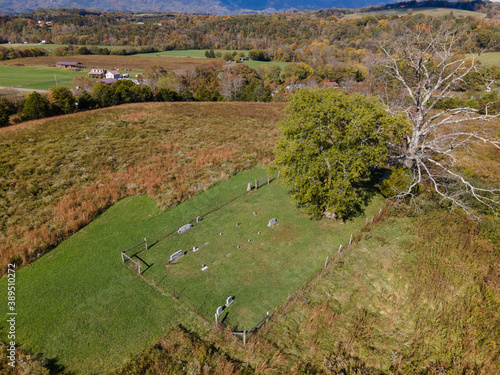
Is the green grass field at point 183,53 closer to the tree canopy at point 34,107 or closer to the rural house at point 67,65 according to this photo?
the rural house at point 67,65

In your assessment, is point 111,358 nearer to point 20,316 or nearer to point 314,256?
point 20,316

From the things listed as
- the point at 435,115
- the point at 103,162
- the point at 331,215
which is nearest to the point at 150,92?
the point at 103,162

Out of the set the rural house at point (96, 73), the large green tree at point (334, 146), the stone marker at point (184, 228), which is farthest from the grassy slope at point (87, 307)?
the rural house at point (96, 73)

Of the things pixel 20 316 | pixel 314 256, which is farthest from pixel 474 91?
pixel 20 316

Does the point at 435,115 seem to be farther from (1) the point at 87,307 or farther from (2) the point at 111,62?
(2) the point at 111,62

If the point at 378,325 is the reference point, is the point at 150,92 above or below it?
above
